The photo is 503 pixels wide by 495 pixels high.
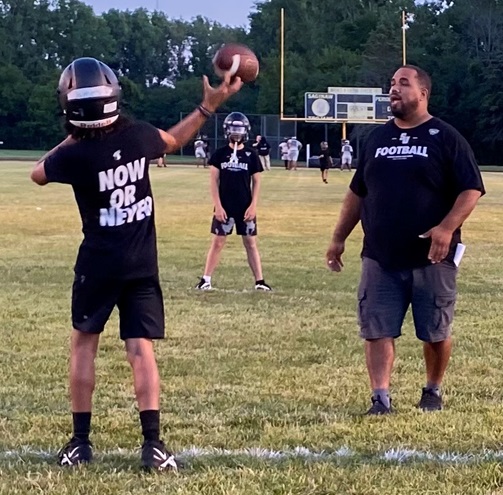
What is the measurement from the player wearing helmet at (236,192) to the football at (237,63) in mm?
5300

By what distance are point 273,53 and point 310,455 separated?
81.4 metres

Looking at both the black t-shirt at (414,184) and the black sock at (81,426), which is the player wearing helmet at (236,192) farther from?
the black sock at (81,426)

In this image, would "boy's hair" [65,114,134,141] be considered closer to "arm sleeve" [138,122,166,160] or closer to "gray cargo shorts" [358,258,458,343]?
"arm sleeve" [138,122,166,160]

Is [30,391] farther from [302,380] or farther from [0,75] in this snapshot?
[0,75]

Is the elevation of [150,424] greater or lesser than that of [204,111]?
lesser

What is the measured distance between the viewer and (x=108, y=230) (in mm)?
4562

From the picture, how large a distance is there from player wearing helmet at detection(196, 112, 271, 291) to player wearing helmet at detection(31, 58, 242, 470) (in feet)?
18.8

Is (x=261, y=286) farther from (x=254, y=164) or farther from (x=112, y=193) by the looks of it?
(x=112, y=193)

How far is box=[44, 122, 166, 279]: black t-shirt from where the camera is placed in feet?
14.8

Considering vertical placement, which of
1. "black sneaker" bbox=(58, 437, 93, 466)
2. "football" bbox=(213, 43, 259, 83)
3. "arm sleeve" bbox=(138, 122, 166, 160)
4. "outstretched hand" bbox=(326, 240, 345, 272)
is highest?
"football" bbox=(213, 43, 259, 83)

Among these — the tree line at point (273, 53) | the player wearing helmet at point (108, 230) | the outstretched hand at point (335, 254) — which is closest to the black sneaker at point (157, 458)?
the player wearing helmet at point (108, 230)

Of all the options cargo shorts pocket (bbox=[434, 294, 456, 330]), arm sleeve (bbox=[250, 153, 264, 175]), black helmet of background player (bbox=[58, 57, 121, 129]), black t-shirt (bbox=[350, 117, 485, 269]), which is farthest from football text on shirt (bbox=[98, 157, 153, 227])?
arm sleeve (bbox=[250, 153, 264, 175])

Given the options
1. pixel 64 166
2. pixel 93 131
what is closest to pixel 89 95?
pixel 93 131

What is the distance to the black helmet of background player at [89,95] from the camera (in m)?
4.45
